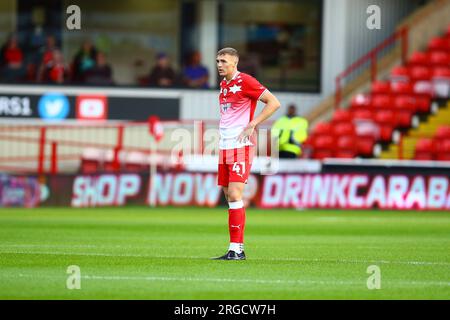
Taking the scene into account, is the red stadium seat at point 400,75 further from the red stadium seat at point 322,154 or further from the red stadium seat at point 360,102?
the red stadium seat at point 322,154

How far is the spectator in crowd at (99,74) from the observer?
33.2m

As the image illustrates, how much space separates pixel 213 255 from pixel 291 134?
504 inches

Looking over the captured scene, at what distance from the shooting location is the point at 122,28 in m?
34.8

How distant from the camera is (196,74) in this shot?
34219 millimetres

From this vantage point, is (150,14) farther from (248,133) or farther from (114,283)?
(114,283)

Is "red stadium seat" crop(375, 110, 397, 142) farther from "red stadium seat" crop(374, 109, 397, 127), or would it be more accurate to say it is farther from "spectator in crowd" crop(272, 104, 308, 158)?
"spectator in crowd" crop(272, 104, 308, 158)

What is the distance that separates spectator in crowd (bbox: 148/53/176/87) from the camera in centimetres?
3366

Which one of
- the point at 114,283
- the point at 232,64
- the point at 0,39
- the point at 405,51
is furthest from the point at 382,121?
the point at 114,283

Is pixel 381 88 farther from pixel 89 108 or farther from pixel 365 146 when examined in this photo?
pixel 89 108

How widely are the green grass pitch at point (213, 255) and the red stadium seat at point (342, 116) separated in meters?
9.14

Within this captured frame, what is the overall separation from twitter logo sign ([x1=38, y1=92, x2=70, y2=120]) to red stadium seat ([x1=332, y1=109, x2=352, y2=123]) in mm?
7185

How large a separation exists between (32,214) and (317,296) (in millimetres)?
13896
